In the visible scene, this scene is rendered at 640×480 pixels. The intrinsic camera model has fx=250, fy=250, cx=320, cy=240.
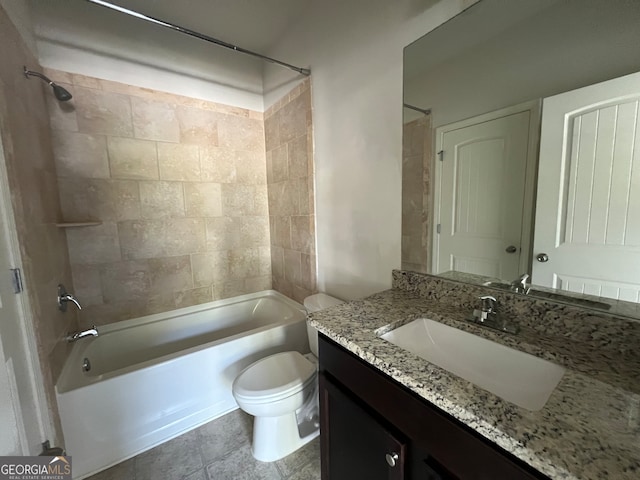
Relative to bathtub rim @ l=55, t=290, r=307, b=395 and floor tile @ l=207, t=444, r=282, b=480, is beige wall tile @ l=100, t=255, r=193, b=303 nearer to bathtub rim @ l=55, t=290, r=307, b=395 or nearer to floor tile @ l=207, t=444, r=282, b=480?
bathtub rim @ l=55, t=290, r=307, b=395

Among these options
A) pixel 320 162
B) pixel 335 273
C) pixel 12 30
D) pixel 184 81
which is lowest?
pixel 335 273

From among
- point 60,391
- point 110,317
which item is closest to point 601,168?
point 60,391

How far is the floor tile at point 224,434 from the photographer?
1.40 meters

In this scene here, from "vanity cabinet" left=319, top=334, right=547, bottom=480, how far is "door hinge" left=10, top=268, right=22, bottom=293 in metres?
1.21

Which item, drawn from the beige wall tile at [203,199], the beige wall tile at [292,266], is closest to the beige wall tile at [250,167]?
the beige wall tile at [203,199]

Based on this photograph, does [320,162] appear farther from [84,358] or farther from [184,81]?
[84,358]

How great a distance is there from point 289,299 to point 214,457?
1.18 meters

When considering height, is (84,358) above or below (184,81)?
below

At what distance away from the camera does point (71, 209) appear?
175 centimetres

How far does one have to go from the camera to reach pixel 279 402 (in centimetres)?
124

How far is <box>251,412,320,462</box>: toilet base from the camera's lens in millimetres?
1344

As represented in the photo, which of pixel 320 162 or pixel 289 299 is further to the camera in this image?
pixel 289 299

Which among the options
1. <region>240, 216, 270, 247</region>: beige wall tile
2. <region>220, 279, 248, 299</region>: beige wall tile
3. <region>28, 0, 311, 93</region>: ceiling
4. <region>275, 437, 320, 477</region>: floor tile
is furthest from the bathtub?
<region>28, 0, 311, 93</region>: ceiling

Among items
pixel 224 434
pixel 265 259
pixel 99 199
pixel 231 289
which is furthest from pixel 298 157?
pixel 224 434
